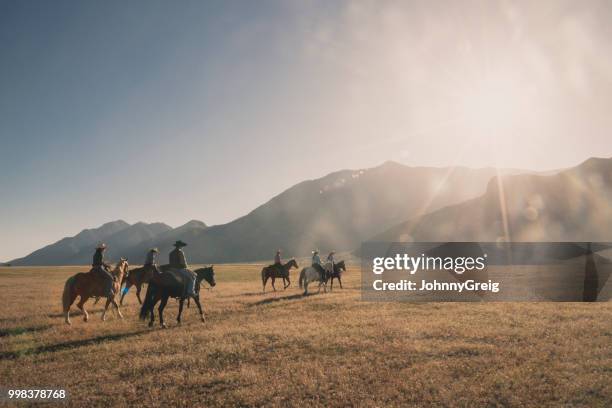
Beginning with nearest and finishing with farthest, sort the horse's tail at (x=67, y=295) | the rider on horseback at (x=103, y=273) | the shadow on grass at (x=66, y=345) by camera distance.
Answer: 1. the shadow on grass at (x=66, y=345)
2. the horse's tail at (x=67, y=295)
3. the rider on horseback at (x=103, y=273)

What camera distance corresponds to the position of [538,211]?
132 metres

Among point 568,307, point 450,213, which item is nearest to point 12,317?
point 568,307

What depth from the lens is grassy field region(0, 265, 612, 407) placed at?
Answer: 855 cm

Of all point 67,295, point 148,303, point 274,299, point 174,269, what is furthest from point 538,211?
point 67,295

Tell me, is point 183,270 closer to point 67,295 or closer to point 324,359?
point 67,295

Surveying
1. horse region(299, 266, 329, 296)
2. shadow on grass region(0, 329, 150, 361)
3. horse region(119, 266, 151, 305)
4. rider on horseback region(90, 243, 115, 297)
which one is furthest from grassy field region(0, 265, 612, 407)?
horse region(299, 266, 329, 296)

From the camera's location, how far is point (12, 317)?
18969 mm

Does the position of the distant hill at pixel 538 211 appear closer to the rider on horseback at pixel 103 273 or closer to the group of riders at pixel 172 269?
the group of riders at pixel 172 269

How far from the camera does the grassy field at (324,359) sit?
855cm

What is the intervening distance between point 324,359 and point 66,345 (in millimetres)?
9981

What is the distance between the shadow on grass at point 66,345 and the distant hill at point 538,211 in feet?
460

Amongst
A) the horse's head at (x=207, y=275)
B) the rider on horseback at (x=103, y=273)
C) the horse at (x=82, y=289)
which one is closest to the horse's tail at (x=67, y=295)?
the horse at (x=82, y=289)

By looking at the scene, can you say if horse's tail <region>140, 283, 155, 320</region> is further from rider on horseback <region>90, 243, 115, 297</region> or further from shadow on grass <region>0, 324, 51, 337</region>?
shadow on grass <region>0, 324, 51, 337</region>

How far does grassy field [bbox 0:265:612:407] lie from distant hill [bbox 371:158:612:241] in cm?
12857
